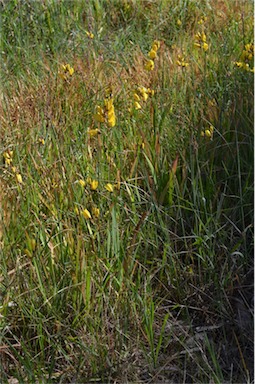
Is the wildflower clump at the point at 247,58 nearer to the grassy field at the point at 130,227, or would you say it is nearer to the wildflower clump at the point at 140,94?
the grassy field at the point at 130,227

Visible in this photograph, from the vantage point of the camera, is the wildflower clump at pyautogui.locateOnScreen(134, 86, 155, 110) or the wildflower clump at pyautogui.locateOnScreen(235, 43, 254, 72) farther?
the wildflower clump at pyautogui.locateOnScreen(235, 43, 254, 72)

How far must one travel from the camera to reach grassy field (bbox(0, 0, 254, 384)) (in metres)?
2.06

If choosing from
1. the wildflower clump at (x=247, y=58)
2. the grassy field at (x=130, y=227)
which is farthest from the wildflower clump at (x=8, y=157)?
the wildflower clump at (x=247, y=58)

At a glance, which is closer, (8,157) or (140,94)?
(8,157)

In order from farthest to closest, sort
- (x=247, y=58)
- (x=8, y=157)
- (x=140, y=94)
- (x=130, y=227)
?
(x=247, y=58) → (x=140, y=94) → (x=8, y=157) → (x=130, y=227)

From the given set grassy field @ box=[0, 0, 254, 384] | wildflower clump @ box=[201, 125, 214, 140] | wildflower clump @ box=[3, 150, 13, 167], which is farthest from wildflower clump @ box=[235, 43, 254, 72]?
wildflower clump @ box=[3, 150, 13, 167]

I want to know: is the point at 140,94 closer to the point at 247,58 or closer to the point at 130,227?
the point at 247,58

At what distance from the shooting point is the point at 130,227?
2367mm

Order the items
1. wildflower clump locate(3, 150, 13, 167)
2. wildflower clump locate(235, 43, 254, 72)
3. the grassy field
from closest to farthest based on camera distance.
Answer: the grassy field → wildflower clump locate(3, 150, 13, 167) → wildflower clump locate(235, 43, 254, 72)

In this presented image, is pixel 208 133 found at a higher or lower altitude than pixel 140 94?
lower

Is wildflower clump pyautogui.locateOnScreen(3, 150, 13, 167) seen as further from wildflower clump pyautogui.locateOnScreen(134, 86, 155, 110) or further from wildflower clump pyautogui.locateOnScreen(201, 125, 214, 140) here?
wildflower clump pyautogui.locateOnScreen(201, 125, 214, 140)

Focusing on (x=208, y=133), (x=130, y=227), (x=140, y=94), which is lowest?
(x=130, y=227)

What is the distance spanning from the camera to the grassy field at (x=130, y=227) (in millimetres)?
2061

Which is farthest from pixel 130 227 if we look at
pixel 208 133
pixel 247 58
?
pixel 247 58
